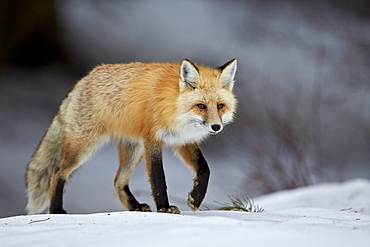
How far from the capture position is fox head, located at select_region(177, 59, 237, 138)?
2.86 meters

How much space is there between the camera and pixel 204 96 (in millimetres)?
2893

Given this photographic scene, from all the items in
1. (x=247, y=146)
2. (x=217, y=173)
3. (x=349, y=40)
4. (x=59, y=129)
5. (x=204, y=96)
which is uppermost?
(x=349, y=40)

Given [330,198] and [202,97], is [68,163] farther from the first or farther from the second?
[330,198]

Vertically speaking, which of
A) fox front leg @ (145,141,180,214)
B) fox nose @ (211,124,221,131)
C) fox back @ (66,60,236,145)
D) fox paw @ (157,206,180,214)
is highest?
fox back @ (66,60,236,145)

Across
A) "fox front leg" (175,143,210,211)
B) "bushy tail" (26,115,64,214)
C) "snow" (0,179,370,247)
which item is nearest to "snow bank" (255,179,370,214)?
"fox front leg" (175,143,210,211)

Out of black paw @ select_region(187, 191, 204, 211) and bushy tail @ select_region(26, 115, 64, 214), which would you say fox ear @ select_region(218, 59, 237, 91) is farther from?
bushy tail @ select_region(26, 115, 64, 214)

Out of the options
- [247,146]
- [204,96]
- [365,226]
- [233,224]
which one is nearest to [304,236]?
[233,224]

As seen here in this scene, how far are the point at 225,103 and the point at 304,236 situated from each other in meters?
1.32

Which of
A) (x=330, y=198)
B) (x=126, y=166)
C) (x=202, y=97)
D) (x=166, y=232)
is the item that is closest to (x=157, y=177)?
(x=202, y=97)

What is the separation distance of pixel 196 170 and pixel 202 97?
49cm

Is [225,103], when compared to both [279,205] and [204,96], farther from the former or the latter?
[279,205]

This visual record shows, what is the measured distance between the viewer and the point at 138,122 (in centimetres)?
319

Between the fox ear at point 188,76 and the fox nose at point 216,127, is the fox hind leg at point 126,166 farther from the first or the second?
the fox nose at point 216,127

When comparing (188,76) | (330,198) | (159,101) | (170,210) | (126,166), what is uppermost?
(188,76)
